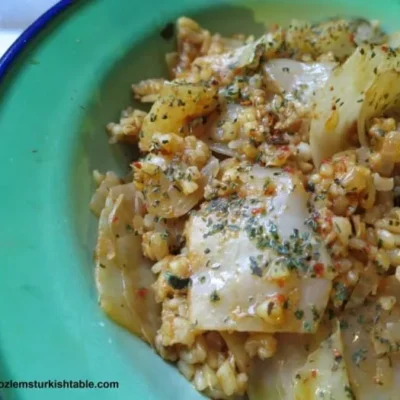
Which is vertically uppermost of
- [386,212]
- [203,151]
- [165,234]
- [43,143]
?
[43,143]

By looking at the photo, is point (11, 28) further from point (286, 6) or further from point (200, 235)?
point (200, 235)

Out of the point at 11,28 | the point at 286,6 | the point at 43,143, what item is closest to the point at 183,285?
the point at 43,143

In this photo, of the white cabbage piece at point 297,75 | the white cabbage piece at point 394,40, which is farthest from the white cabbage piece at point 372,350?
the white cabbage piece at point 394,40

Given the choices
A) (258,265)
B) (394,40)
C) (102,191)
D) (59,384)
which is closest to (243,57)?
(394,40)

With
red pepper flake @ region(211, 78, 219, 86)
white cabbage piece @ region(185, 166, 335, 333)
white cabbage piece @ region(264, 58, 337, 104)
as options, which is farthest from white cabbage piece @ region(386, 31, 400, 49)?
white cabbage piece @ region(185, 166, 335, 333)

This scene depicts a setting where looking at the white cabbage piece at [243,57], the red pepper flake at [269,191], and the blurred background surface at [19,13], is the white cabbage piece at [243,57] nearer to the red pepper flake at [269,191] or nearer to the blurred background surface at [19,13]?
the red pepper flake at [269,191]
